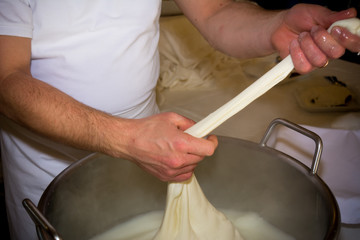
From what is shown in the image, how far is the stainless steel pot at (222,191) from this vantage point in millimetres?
615

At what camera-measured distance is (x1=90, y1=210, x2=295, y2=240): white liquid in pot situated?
0.77 metres

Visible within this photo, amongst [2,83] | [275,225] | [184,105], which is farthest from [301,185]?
[184,105]

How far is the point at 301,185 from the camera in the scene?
2.12ft

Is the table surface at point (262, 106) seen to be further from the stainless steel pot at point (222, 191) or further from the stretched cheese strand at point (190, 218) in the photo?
the stretched cheese strand at point (190, 218)

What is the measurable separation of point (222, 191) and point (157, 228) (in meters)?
0.17

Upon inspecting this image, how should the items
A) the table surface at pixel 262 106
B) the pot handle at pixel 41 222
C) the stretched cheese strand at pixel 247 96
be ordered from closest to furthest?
the pot handle at pixel 41 222 < the stretched cheese strand at pixel 247 96 < the table surface at pixel 262 106

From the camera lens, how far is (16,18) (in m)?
0.63

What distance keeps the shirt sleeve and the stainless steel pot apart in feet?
0.84

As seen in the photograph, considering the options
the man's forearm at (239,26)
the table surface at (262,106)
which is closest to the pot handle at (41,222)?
the man's forearm at (239,26)

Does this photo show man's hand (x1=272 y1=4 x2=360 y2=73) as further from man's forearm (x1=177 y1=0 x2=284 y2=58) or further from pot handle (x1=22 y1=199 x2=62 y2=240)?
pot handle (x1=22 y1=199 x2=62 y2=240)

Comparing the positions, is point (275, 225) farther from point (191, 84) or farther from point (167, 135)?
point (191, 84)

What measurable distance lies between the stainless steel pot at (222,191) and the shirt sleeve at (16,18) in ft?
0.84

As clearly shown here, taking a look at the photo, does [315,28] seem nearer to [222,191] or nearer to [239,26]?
[239,26]

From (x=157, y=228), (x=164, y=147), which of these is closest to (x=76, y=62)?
(x=164, y=147)
